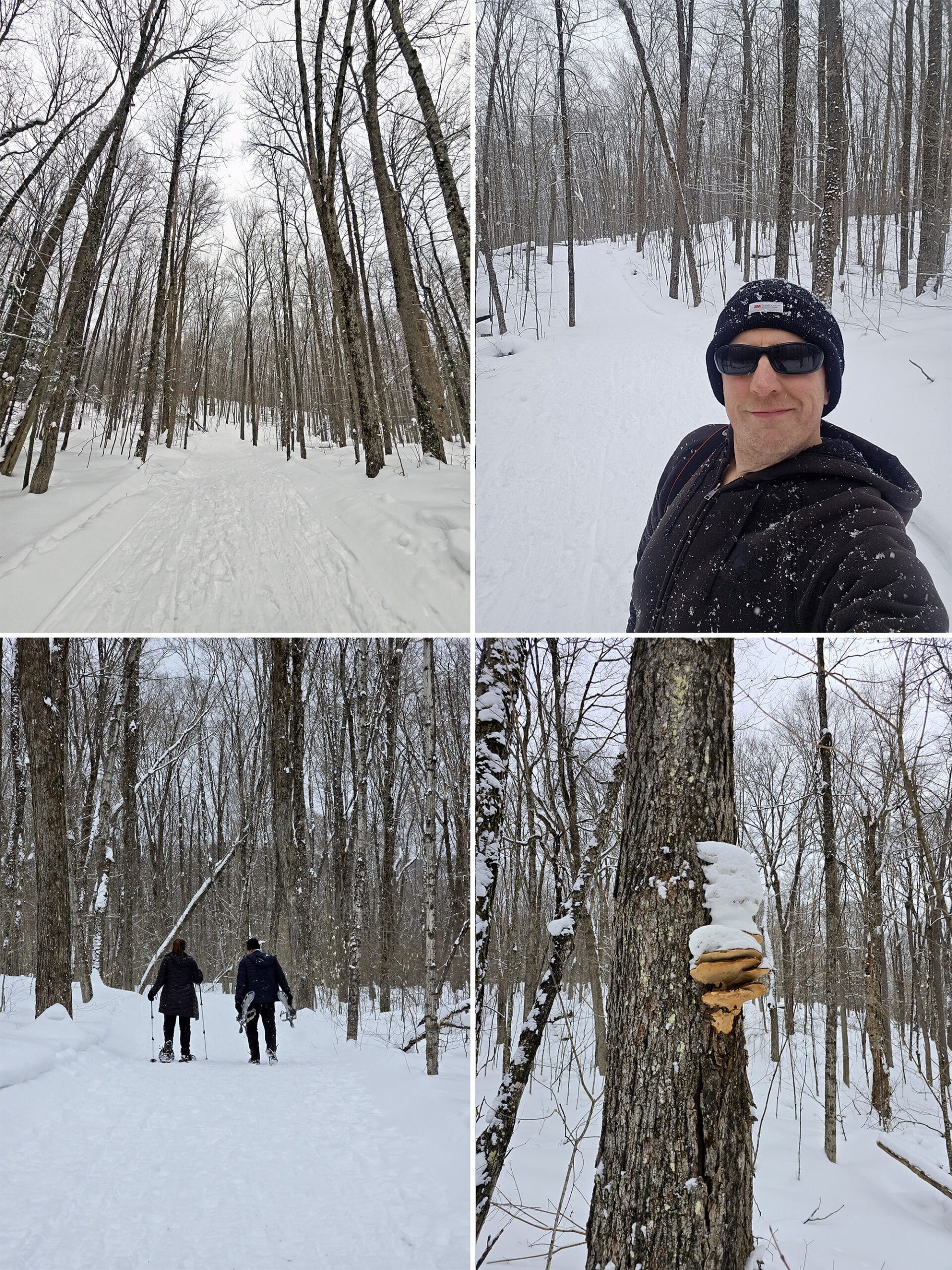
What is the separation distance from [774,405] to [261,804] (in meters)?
15.0

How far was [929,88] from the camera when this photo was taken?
9195mm

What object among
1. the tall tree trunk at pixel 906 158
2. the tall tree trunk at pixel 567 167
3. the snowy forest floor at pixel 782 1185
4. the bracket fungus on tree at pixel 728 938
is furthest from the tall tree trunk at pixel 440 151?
the snowy forest floor at pixel 782 1185

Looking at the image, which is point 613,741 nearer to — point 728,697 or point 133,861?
point 728,697

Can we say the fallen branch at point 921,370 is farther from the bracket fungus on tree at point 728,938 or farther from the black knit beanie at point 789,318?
the bracket fungus on tree at point 728,938

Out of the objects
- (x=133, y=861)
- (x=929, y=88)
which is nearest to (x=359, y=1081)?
(x=133, y=861)

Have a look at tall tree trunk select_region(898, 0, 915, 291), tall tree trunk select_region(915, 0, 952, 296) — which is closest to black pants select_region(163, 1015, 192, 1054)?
tall tree trunk select_region(898, 0, 915, 291)

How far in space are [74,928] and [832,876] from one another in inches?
404

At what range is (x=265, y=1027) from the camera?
292 inches

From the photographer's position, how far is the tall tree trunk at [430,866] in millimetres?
5871

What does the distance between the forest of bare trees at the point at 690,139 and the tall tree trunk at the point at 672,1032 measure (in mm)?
3140

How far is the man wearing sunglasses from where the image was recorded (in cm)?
219

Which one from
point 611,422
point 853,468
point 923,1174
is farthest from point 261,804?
point 853,468

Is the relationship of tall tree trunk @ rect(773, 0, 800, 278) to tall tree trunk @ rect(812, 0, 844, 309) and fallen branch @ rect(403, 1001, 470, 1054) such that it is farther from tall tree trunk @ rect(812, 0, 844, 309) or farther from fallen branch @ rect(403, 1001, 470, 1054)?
fallen branch @ rect(403, 1001, 470, 1054)

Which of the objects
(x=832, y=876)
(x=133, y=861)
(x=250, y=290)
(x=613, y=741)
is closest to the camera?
(x=613, y=741)
